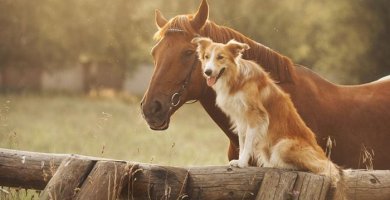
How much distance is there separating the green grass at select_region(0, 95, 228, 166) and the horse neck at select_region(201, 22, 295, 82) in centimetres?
390

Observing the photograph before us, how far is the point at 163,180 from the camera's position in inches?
215

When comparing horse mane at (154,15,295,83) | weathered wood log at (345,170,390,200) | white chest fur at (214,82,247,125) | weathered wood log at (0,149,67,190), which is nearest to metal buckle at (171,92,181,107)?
horse mane at (154,15,295,83)

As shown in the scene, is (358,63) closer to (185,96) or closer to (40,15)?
(40,15)

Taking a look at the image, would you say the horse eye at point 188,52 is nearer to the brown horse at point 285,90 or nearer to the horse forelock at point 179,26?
the brown horse at point 285,90

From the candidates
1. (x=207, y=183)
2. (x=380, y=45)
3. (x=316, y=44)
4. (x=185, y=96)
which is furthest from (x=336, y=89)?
(x=316, y=44)

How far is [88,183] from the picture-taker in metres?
5.23

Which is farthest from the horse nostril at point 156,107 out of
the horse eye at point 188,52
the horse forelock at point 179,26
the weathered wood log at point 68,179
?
the weathered wood log at point 68,179

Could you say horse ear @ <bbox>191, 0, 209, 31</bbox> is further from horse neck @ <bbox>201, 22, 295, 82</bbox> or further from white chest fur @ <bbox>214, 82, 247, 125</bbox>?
white chest fur @ <bbox>214, 82, 247, 125</bbox>

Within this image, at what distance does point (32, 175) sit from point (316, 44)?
34850mm

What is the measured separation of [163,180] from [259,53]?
6.26 feet

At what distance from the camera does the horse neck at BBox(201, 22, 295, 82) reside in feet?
22.4

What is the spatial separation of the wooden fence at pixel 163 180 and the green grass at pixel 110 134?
15.8 feet

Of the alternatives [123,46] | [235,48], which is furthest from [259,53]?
[123,46]

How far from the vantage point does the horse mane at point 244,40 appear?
266 inches
